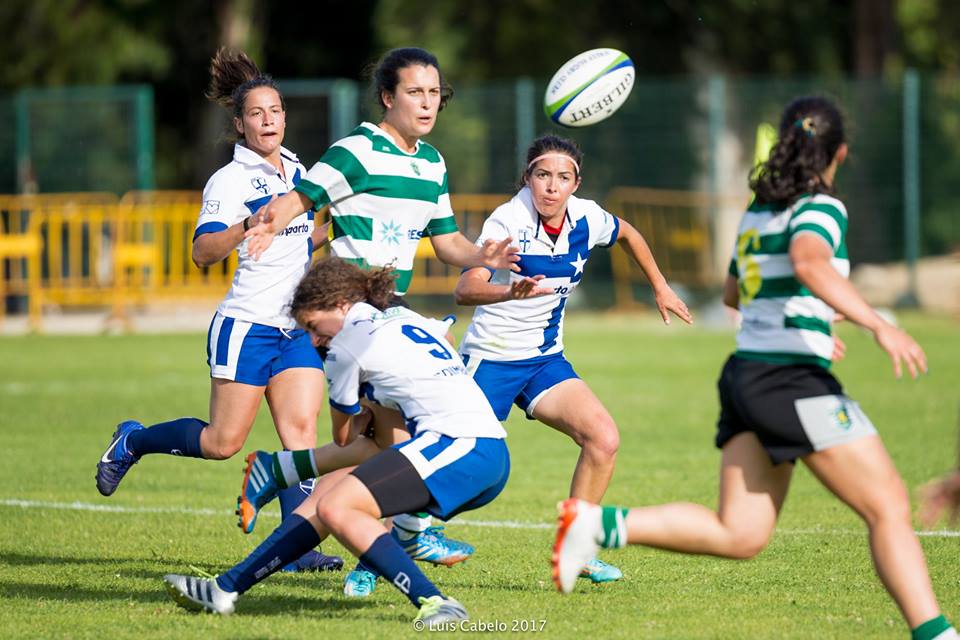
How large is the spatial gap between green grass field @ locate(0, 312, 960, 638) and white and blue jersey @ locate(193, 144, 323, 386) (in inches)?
40.8

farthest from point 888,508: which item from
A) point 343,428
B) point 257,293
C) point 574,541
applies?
point 257,293

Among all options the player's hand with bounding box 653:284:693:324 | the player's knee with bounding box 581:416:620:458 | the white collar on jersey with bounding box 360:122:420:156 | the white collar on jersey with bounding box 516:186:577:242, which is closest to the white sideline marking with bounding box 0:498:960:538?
the player's knee with bounding box 581:416:620:458

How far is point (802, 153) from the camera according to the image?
5082mm

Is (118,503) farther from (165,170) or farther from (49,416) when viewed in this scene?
(165,170)

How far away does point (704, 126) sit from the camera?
23859 millimetres

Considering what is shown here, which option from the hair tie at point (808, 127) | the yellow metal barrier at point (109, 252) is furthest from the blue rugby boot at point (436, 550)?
the yellow metal barrier at point (109, 252)

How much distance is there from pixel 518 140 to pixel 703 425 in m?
12.1

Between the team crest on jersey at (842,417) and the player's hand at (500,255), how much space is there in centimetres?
163

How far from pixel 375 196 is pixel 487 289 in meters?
0.64

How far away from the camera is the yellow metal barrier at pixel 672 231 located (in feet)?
→ 77.2

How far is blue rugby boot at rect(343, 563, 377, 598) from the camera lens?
6.39 meters

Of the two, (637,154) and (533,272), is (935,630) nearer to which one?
(533,272)

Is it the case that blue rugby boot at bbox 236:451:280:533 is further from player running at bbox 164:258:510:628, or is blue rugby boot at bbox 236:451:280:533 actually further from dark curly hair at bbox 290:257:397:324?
dark curly hair at bbox 290:257:397:324

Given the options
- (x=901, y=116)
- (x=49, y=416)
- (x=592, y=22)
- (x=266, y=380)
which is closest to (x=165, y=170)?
(x=592, y=22)
